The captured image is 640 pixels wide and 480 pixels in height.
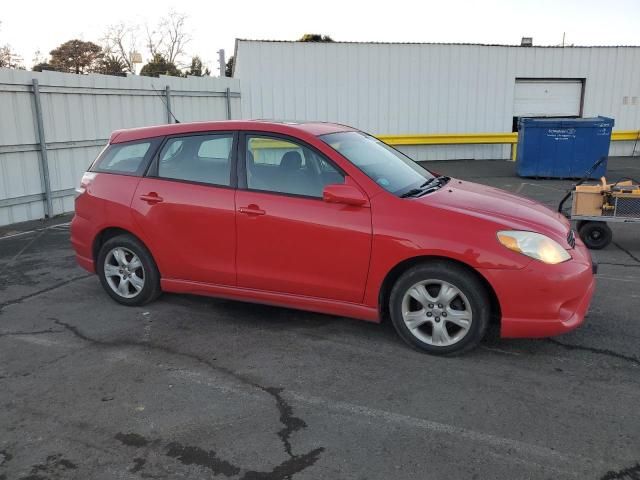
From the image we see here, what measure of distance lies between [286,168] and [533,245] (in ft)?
6.38

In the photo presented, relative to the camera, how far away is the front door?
4219 mm

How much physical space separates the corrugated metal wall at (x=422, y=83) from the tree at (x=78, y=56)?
4887 cm

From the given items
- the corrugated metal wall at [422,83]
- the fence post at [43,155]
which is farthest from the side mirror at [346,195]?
the corrugated metal wall at [422,83]

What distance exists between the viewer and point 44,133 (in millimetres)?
9664

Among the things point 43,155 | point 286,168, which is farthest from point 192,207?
point 43,155

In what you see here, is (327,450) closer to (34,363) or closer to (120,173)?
(34,363)

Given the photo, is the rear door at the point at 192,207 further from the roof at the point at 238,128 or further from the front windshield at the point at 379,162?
the front windshield at the point at 379,162

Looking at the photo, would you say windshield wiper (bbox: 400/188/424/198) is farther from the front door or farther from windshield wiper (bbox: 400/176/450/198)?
the front door

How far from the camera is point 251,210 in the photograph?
452 centimetres

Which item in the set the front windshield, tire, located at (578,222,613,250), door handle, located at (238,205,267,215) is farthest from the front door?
tire, located at (578,222,613,250)

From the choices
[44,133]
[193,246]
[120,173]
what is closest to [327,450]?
[193,246]

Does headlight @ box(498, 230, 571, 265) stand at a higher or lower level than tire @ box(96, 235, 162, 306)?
higher

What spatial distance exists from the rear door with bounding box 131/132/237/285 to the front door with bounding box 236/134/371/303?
14cm

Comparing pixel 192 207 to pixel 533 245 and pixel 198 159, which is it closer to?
pixel 198 159
